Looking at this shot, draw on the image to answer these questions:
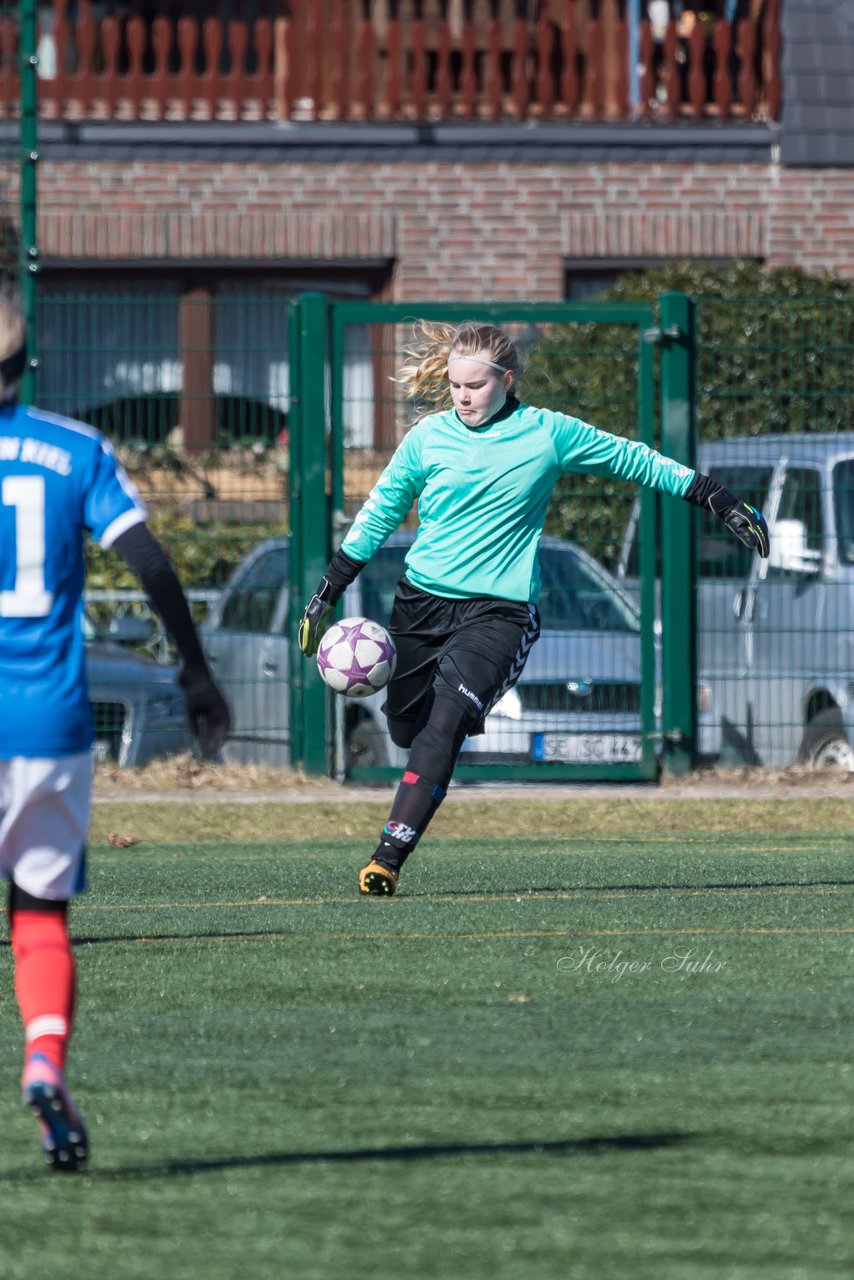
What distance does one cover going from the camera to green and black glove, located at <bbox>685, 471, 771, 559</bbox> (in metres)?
7.69

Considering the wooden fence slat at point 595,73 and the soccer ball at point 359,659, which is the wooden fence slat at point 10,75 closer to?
the wooden fence slat at point 595,73

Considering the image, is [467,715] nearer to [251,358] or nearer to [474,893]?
[474,893]

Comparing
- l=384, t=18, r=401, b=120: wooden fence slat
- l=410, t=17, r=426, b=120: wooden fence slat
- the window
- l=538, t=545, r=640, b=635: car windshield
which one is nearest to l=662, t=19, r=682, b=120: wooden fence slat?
l=410, t=17, r=426, b=120: wooden fence slat

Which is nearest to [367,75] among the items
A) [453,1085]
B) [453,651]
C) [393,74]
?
[393,74]

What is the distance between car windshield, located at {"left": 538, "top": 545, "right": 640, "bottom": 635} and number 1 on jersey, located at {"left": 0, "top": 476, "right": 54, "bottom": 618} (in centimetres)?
726

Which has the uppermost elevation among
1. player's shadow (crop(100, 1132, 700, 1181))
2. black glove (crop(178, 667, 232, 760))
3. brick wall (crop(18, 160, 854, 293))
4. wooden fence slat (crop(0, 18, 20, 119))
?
wooden fence slat (crop(0, 18, 20, 119))

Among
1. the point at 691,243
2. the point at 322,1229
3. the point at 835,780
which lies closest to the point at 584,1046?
the point at 322,1229

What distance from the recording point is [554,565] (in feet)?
38.1

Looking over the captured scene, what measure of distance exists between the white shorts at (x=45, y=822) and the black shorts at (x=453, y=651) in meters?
3.25

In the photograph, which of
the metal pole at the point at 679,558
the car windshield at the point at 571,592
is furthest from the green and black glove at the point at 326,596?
the metal pole at the point at 679,558

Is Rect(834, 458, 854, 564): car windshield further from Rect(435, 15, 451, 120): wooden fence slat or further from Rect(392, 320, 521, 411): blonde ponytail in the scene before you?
Rect(435, 15, 451, 120): wooden fence slat

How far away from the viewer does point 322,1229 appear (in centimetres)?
398

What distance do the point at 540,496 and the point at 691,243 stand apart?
39.5 ft

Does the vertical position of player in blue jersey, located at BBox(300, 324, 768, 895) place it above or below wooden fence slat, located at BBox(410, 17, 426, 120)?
below
